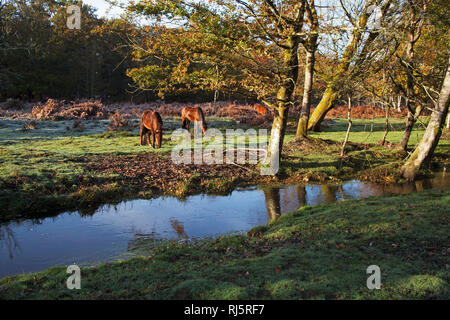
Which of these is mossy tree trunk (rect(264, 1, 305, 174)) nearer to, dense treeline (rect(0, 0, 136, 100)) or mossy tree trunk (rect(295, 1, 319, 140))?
mossy tree trunk (rect(295, 1, 319, 140))

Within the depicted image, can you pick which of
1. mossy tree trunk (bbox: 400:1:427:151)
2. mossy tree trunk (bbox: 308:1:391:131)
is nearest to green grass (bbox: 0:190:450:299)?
mossy tree trunk (bbox: 400:1:427:151)

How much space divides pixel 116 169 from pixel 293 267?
8711 millimetres

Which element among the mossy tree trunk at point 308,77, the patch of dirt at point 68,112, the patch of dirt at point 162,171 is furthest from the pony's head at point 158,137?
the patch of dirt at point 68,112

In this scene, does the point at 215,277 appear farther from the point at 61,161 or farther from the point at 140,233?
the point at 61,161

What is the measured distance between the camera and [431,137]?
12164 mm

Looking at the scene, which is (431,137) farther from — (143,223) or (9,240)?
(9,240)

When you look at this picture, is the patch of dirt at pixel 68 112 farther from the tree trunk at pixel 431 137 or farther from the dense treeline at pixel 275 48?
the tree trunk at pixel 431 137

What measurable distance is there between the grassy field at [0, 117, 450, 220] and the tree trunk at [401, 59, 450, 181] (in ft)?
1.62

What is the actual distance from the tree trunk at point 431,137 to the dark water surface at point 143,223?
1.93 ft

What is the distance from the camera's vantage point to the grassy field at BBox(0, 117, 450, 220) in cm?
1014

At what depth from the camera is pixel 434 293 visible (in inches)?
175

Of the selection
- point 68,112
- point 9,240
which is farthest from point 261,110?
point 9,240
